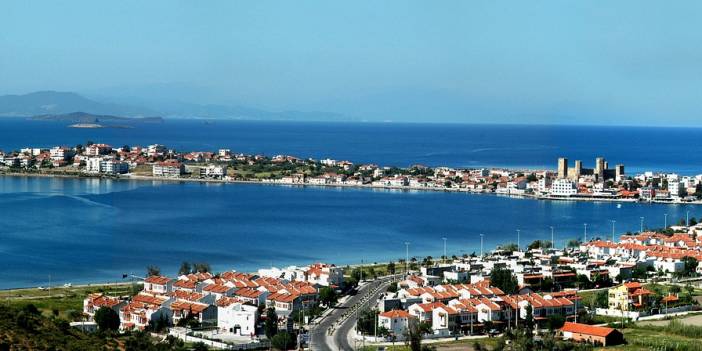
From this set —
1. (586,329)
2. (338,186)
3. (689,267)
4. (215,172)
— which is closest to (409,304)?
(586,329)

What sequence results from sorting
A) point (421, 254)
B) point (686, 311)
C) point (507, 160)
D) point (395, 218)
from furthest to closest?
point (507, 160) < point (395, 218) < point (421, 254) < point (686, 311)

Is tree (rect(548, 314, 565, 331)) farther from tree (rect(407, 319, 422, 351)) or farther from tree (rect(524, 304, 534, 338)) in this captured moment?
tree (rect(407, 319, 422, 351))

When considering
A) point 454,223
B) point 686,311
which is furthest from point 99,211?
point 686,311

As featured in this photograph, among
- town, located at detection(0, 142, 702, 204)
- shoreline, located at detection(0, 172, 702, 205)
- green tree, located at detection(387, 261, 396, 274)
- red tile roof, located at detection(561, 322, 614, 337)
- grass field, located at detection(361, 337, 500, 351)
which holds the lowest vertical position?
grass field, located at detection(361, 337, 500, 351)

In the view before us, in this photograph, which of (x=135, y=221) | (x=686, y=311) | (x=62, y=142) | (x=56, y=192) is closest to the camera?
(x=686, y=311)

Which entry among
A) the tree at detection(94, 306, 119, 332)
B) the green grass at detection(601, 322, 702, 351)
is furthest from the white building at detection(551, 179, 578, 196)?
the tree at detection(94, 306, 119, 332)

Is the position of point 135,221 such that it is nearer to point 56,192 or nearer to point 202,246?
point 202,246

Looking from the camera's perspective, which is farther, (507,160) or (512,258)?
(507,160)

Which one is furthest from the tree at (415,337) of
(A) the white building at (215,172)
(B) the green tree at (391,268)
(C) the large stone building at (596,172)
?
(A) the white building at (215,172)
